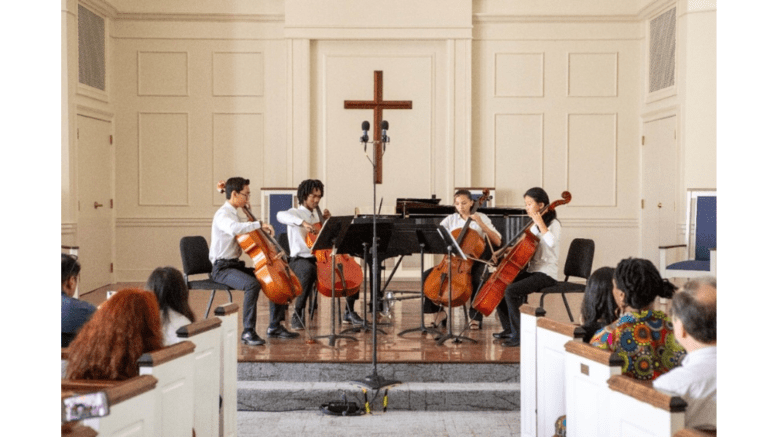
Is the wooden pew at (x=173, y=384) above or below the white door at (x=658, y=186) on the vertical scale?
below

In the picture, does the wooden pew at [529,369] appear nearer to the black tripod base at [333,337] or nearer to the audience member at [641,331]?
the audience member at [641,331]

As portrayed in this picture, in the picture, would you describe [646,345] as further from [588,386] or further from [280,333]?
[280,333]

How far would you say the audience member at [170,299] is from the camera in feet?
10.2

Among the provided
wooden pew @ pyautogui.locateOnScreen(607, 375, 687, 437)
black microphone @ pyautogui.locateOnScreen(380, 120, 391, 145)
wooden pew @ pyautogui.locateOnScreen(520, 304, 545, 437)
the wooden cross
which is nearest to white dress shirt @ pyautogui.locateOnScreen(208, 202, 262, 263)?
black microphone @ pyautogui.locateOnScreen(380, 120, 391, 145)

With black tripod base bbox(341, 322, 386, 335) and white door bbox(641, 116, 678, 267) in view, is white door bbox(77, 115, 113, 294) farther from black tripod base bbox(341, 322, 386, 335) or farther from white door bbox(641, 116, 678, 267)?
white door bbox(641, 116, 678, 267)

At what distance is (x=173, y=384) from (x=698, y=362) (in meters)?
1.81

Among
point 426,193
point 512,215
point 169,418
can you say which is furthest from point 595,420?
point 426,193

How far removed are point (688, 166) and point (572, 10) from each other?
8.65ft

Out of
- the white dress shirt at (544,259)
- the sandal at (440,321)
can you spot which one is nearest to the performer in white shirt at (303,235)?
the sandal at (440,321)

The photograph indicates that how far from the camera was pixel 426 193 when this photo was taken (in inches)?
363

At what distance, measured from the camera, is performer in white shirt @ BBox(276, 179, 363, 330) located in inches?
223

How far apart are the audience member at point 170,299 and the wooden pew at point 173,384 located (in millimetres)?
359

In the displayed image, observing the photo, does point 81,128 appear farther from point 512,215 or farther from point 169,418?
point 169,418

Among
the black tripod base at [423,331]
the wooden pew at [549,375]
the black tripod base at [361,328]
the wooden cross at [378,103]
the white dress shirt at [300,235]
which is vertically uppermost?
the wooden cross at [378,103]
